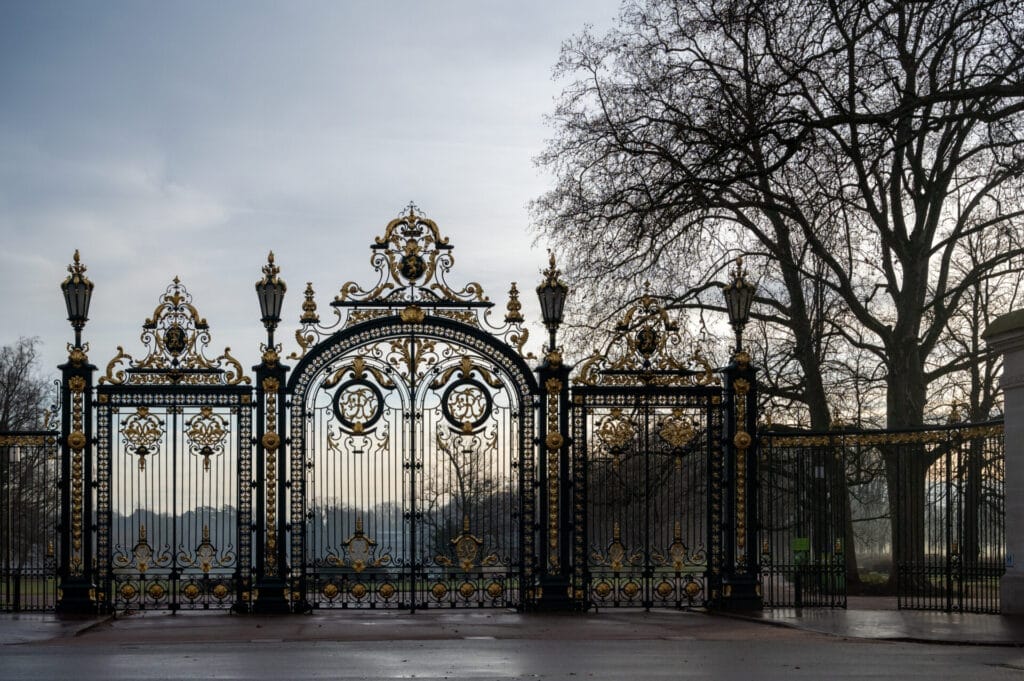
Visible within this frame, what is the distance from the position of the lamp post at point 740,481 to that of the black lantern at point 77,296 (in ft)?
30.6

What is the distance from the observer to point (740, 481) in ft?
67.6

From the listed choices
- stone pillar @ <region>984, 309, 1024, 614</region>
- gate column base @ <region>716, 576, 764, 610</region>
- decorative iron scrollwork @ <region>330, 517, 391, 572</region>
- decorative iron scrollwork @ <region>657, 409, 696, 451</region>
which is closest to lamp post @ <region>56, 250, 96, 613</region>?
decorative iron scrollwork @ <region>330, 517, 391, 572</region>

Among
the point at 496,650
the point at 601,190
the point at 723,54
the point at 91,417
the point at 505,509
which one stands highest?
the point at 723,54

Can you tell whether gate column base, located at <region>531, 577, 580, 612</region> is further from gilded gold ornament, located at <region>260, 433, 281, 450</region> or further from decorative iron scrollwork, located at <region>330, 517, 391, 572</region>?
gilded gold ornament, located at <region>260, 433, 281, 450</region>

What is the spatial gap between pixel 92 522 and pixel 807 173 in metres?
14.7

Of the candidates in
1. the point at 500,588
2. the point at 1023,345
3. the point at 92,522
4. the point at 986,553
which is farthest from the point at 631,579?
the point at 92,522

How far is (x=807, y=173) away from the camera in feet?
88.0

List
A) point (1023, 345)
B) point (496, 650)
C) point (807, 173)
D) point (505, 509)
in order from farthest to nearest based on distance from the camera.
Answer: point (807, 173)
point (505, 509)
point (1023, 345)
point (496, 650)

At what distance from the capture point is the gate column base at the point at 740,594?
20.5 m

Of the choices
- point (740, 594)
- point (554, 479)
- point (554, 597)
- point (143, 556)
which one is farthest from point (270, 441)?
point (740, 594)

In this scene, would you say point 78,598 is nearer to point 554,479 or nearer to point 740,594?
point 554,479

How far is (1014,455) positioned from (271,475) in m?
10.3

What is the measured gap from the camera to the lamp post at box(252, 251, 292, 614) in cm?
1986

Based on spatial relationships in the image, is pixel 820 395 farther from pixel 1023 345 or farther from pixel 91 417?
pixel 91 417
